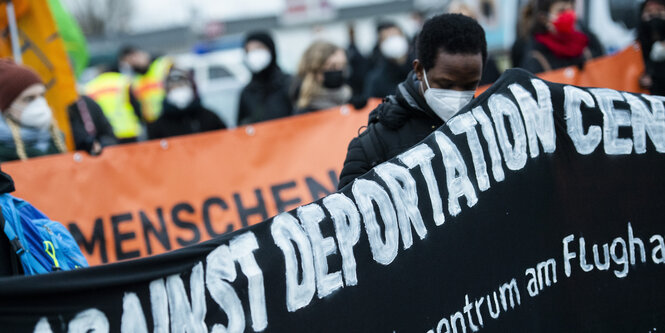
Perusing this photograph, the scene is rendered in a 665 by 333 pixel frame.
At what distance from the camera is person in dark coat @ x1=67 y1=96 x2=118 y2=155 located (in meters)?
4.69

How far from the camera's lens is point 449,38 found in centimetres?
265

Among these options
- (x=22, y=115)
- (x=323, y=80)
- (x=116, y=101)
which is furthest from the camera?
(x=116, y=101)

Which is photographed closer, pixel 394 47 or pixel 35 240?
pixel 35 240

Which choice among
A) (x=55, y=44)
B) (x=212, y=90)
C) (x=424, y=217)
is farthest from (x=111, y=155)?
(x=212, y=90)

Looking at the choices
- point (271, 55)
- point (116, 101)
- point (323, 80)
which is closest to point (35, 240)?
point (323, 80)

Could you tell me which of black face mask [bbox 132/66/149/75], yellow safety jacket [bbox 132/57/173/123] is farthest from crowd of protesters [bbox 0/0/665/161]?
black face mask [bbox 132/66/149/75]

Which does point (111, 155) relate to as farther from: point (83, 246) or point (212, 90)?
point (212, 90)

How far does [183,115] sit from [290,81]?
41.6 inches

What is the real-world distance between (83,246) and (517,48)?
3689 mm

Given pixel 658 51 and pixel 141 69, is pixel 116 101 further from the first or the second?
pixel 658 51

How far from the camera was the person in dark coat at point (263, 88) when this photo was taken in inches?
244

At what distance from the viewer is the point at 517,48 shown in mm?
6188

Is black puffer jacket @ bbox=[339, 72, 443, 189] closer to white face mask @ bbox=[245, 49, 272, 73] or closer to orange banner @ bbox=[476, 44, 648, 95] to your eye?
orange banner @ bbox=[476, 44, 648, 95]

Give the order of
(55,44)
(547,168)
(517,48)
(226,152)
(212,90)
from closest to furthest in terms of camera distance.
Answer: (547,168) → (226,152) → (55,44) → (517,48) → (212,90)
